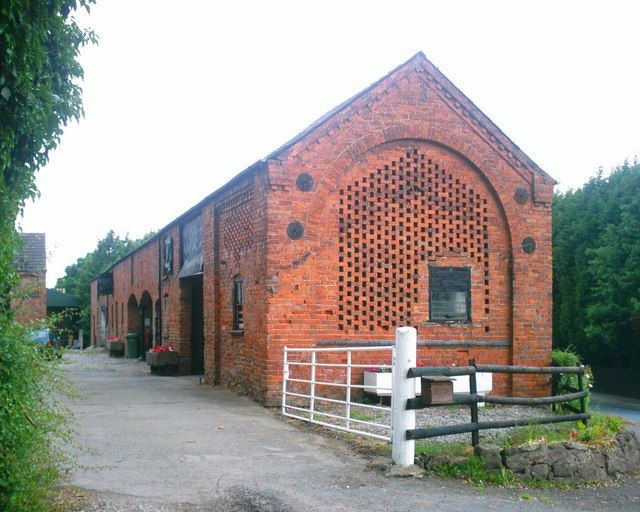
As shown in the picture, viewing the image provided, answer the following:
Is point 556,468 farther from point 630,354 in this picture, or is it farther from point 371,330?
point 630,354

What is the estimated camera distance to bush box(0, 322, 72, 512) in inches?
229

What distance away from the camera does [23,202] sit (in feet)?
24.3

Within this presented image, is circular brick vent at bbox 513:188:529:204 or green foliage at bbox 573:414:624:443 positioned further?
circular brick vent at bbox 513:188:529:204

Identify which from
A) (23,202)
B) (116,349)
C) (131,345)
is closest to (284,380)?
(23,202)

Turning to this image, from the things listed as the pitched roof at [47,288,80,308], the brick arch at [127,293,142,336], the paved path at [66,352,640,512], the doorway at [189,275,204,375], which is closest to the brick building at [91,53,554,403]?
the paved path at [66,352,640,512]

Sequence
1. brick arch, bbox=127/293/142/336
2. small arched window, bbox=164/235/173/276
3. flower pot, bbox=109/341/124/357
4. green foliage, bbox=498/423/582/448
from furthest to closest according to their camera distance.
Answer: flower pot, bbox=109/341/124/357 → brick arch, bbox=127/293/142/336 → small arched window, bbox=164/235/173/276 → green foliage, bbox=498/423/582/448

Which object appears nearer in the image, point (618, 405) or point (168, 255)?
point (618, 405)

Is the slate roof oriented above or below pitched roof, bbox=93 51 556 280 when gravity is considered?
below

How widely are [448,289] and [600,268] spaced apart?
11.8m

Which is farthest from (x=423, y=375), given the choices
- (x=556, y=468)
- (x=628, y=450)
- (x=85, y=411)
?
(x=85, y=411)

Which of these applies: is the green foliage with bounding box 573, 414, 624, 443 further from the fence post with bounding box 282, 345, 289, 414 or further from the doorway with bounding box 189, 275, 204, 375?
the doorway with bounding box 189, 275, 204, 375

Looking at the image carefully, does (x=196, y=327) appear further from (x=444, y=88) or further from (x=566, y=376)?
(x=566, y=376)

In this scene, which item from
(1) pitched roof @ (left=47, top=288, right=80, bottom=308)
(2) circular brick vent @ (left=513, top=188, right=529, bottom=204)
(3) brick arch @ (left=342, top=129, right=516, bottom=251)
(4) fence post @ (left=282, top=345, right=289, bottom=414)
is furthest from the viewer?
(1) pitched roof @ (left=47, top=288, right=80, bottom=308)

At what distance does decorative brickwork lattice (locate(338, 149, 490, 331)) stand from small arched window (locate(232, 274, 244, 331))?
8.53ft
